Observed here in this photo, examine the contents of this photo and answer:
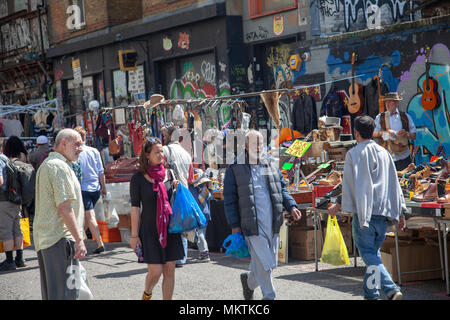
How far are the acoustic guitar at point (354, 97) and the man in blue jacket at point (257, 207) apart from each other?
7.21 metres

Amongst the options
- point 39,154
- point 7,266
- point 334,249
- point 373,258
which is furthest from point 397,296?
point 39,154

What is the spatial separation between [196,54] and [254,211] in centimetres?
1389

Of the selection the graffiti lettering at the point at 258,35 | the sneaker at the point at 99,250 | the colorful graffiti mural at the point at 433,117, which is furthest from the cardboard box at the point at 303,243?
the graffiti lettering at the point at 258,35

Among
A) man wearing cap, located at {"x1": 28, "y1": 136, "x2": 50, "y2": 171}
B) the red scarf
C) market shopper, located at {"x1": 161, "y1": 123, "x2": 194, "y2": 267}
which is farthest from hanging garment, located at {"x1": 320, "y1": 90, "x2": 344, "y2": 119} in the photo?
the red scarf

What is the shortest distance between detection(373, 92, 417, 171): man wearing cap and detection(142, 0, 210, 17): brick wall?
9.61 meters

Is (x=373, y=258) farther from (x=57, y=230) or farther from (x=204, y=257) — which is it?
(x=204, y=257)

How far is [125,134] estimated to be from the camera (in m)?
17.9

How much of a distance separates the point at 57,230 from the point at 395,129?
698cm

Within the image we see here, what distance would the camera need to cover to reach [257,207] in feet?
22.8

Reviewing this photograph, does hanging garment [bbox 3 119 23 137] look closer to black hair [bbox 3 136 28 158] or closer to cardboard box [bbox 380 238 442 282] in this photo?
black hair [bbox 3 136 28 158]

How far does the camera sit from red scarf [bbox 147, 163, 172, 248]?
6.80 meters

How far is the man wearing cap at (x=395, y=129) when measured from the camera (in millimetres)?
11562

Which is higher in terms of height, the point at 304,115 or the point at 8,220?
the point at 304,115

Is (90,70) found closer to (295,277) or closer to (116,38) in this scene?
(116,38)
